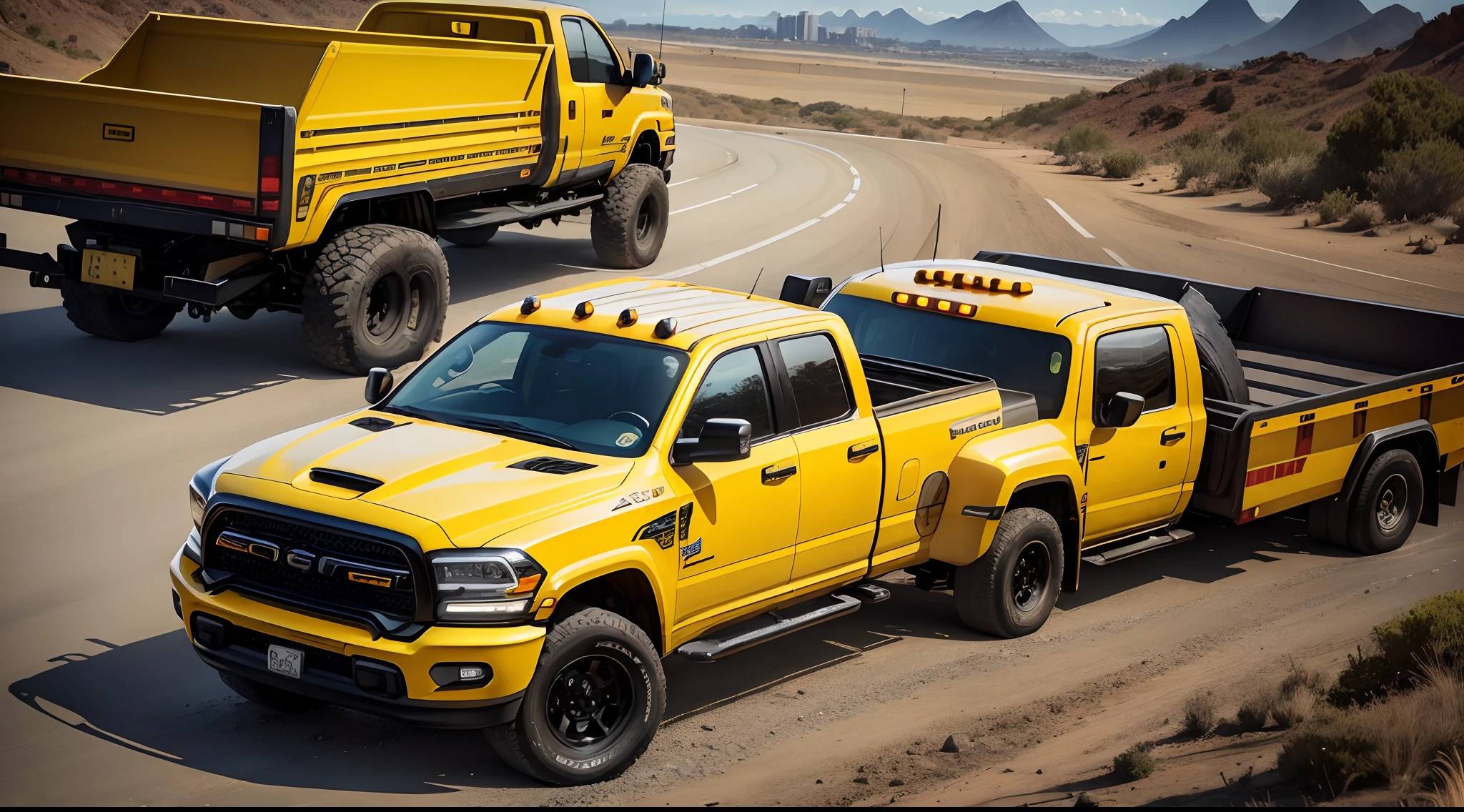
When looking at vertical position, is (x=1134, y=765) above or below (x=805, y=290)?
below

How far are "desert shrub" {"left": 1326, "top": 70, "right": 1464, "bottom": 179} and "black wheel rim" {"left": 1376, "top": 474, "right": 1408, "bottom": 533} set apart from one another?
952 inches

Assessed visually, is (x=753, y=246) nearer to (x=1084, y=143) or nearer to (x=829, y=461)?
(x=829, y=461)

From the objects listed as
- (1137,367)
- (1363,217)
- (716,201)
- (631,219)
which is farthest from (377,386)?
(1363,217)

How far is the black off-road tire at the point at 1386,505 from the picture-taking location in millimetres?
9547

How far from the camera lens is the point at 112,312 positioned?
40.2 ft

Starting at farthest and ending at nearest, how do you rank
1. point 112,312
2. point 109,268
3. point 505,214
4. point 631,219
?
1. point 631,219
2. point 505,214
3. point 112,312
4. point 109,268

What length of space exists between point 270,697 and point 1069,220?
76.0 ft


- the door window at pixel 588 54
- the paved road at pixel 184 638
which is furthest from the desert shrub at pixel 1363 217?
the paved road at pixel 184 638

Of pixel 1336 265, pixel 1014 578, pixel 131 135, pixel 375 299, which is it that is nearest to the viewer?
pixel 1014 578

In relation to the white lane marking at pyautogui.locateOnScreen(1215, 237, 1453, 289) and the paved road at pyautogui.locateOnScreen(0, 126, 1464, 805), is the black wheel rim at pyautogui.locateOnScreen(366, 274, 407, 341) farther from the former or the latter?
the white lane marking at pyautogui.locateOnScreen(1215, 237, 1453, 289)

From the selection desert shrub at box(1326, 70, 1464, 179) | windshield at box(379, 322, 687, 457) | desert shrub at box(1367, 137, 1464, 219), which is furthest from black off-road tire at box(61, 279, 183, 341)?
desert shrub at box(1326, 70, 1464, 179)

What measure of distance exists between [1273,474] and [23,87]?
33.1ft

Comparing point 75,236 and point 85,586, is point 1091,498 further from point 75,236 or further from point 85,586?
point 75,236

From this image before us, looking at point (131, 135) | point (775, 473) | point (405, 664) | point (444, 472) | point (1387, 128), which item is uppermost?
point (1387, 128)
